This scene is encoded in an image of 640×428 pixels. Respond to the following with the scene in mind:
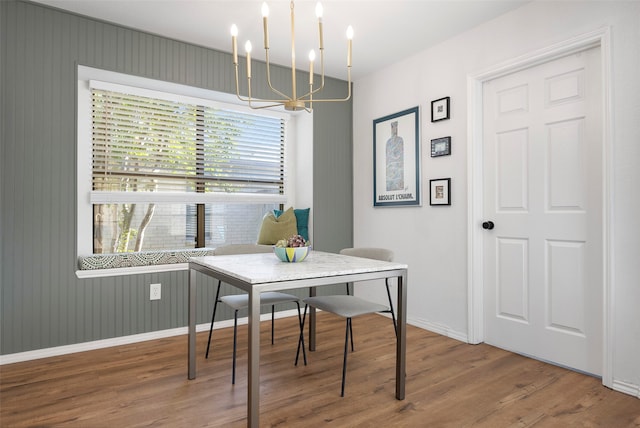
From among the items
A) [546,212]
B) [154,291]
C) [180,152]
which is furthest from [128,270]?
[546,212]

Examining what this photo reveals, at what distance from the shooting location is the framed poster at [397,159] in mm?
3613

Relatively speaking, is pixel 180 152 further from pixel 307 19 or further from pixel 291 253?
pixel 291 253

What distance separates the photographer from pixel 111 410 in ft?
6.64

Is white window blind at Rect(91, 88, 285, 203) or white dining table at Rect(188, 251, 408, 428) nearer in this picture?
white dining table at Rect(188, 251, 408, 428)

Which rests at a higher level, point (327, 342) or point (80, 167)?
point (80, 167)

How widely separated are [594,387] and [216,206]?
10.9 feet

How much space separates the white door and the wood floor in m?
0.22

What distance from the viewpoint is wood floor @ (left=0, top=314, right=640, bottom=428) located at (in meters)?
1.94

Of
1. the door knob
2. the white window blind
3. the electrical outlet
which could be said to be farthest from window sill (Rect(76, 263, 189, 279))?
the door knob

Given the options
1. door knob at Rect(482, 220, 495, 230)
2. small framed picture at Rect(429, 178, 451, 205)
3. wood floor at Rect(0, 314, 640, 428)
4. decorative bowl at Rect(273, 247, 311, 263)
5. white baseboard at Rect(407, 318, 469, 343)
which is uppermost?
small framed picture at Rect(429, 178, 451, 205)

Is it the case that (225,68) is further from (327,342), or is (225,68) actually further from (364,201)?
(327,342)

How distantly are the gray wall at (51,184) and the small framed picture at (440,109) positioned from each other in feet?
7.41

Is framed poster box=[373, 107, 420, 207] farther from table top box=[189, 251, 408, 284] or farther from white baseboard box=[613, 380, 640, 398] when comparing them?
white baseboard box=[613, 380, 640, 398]

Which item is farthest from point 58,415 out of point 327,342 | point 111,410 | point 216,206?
point 216,206
